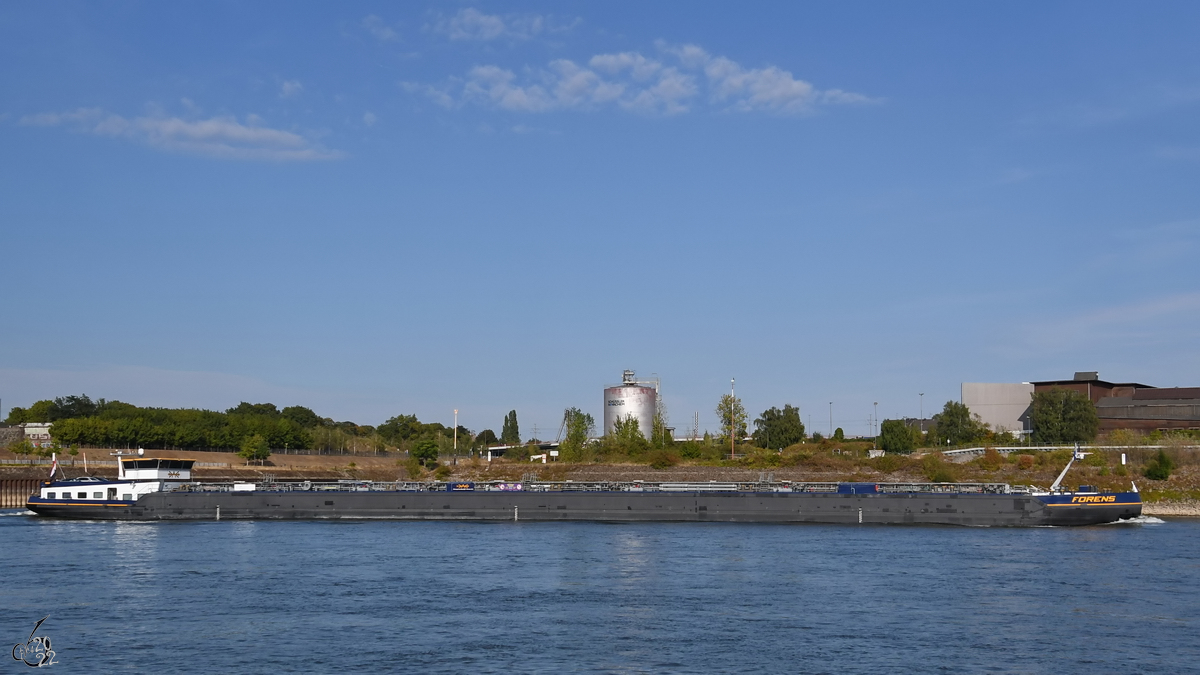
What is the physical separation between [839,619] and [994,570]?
14184mm

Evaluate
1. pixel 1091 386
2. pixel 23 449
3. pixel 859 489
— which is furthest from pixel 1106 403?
pixel 23 449

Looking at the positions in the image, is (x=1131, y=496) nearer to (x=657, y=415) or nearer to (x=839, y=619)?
(x=839, y=619)

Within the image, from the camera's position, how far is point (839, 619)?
36.2m

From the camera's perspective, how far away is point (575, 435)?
13750 centimetres

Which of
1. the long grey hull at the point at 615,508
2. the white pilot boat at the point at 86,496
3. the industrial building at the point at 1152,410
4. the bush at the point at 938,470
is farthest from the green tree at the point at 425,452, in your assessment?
the industrial building at the point at 1152,410

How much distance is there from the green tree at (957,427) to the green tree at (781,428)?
17441 millimetres

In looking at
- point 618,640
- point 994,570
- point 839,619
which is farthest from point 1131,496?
point 618,640

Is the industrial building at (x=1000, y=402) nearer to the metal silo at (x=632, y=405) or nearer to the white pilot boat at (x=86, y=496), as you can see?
the metal silo at (x=632, y=405)

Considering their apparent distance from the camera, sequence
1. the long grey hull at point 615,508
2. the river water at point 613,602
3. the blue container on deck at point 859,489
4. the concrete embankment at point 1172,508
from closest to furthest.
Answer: the river water at point 613,602 → the long grey hull at point 615,508 → the blue container on deck at point 859,489 → the concrete embankment at point 1172,508

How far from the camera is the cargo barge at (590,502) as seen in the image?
67500 mm

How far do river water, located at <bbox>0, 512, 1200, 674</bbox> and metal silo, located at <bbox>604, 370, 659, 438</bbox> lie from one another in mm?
82761

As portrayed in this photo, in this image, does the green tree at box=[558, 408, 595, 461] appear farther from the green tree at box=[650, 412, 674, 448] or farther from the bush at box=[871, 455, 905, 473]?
the bush at box=[871, 455, 905, 473]

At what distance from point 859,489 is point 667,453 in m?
52.5

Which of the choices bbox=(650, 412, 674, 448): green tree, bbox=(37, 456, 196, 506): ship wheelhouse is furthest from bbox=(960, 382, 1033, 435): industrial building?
bbox=(37, 456, 196, 506): ship wheelhouse
